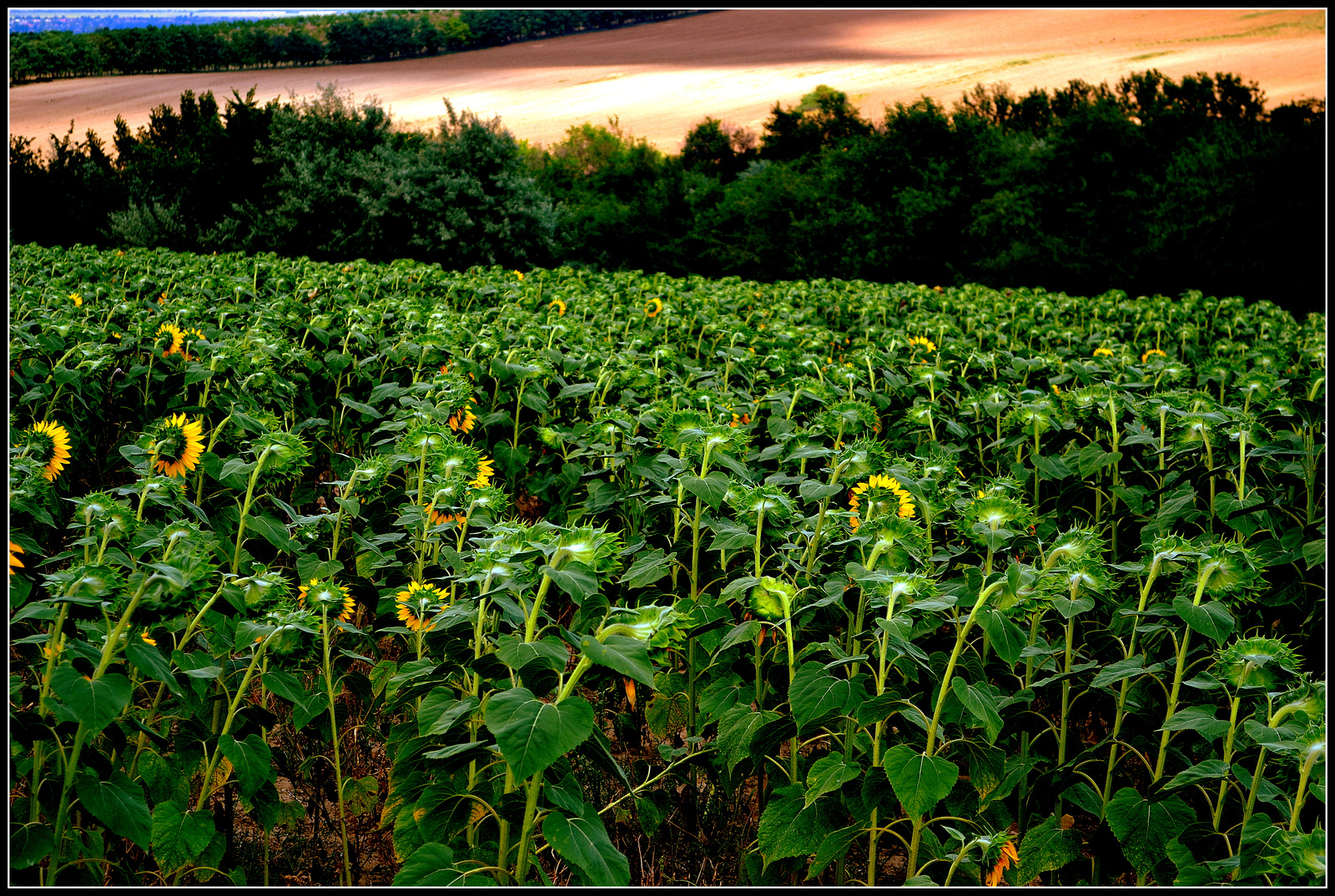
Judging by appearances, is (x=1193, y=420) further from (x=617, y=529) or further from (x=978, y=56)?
(x=978, y=56)

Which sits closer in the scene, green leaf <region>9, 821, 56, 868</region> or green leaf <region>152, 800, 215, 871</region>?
green leaf <region>9, 821, 56, 868</region>

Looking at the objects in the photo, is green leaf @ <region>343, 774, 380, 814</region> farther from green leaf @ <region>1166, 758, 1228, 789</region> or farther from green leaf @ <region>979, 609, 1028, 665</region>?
green leaf @ <region>1166, 758, 1228, 789</region>

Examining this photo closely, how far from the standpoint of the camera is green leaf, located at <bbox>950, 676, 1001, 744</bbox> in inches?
67.8

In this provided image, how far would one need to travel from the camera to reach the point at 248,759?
1.86 meters

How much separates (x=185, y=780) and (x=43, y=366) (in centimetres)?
295

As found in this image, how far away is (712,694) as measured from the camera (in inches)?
83.6

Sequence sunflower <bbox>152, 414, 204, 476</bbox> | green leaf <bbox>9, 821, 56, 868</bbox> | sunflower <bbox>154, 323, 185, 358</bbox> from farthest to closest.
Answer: sunflower <bbox>154, 323, 185, 358</bbox>, sunflower <bbox>152, 414, 204, 476</bbox>, green leaf <bbox>9, 821, 56, 868</bbox>

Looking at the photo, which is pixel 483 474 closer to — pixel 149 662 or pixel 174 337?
pixel 149 662

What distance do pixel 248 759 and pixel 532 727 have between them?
2.87 feet

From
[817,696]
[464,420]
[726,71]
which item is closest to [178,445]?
[464,420]

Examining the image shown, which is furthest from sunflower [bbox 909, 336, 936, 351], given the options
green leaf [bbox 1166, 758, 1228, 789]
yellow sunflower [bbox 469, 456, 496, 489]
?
green leaf [bbox 1166, 758, 1228, 789]

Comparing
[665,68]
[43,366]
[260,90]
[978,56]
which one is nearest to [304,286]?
[43,366]

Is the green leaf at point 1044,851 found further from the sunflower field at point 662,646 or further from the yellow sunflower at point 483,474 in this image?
the yellow sunflower at point 483,474

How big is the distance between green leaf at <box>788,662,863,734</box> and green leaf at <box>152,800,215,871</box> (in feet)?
4.12
